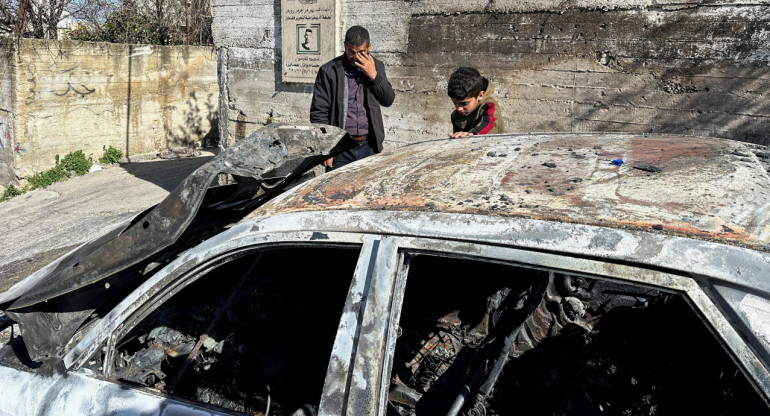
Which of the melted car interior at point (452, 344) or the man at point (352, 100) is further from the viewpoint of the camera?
the man at point (352, 100)

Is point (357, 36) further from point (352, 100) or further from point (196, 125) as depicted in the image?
point (196, 125)

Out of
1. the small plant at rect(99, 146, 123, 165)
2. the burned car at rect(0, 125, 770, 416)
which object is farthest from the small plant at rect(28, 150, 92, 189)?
the burned car at rect(0, 125, 770, 416)

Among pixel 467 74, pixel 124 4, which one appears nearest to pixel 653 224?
pixel 467 74

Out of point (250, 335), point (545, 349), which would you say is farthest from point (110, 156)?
point (545, 349)

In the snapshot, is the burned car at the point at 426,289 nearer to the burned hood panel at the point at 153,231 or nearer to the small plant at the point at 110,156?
the burned hood panel at the point at 153,231

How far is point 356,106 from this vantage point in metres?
4.02

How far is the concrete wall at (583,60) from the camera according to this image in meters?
4.04

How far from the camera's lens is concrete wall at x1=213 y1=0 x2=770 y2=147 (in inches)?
159

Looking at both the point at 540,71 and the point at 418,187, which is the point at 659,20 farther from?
the point at 418,187

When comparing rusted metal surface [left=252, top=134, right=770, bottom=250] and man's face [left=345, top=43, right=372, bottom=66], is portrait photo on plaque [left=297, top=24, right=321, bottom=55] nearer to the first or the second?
man's face [left=345, top=43, right=372, bottom=66]

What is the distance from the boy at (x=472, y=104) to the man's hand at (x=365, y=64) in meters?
0.69

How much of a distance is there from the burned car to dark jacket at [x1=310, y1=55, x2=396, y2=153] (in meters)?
1.60

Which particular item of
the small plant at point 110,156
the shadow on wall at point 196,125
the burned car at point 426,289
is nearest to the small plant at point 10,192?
→ the small plant at point 110,156

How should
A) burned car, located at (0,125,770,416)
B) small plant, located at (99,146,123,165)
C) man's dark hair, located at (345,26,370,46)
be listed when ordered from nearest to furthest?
1. burned car, located at (0,125,770,416)
2. man's dark hair, located at (345,26,370,46)
3. small plant, located at (99,146,123,165)
